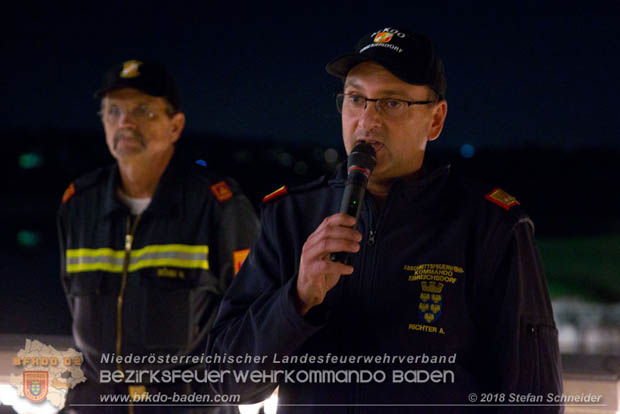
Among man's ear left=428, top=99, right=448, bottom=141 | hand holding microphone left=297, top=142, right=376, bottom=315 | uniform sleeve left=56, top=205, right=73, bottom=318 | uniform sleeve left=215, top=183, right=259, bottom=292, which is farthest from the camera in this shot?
uniform sleeve left=56, top=205, right=73, bottom=318

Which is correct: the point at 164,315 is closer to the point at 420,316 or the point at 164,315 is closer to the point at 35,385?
the point at 35,385

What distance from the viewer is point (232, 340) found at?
1367 mm

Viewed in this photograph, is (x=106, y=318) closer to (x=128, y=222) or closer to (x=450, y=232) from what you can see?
(x=128, y=222)

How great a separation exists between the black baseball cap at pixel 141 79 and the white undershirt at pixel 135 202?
37 centimetres

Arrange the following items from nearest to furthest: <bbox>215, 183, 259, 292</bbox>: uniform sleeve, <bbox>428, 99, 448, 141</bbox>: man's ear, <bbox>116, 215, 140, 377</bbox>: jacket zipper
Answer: <bbox>428, 99, 448, 141</bbox>: man's ear → <bbox>116, 215, 140, 377</bbox>: jacket zipper → <bbox>215, 183, 259, 292</bbox>: uniform sleeve

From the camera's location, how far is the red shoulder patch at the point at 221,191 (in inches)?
95.6

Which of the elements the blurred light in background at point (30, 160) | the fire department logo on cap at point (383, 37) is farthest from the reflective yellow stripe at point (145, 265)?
the blurred light in background at point (30, 160)

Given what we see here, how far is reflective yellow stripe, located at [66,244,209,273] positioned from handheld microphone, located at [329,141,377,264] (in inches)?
45.3

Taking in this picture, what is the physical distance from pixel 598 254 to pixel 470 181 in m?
12.6

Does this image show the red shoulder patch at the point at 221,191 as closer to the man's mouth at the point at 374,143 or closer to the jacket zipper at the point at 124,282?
the jacket zipper at the point at 124,282

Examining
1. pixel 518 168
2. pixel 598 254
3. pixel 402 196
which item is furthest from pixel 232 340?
pixel 598 254

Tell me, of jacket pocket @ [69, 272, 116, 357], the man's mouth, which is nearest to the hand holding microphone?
the man's mouth

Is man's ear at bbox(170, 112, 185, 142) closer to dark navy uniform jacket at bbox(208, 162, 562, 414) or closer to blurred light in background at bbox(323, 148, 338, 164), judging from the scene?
dark navy uniform jacket at bbox(208, 162, 562, 414)

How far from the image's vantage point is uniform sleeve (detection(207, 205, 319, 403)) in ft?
4.14
